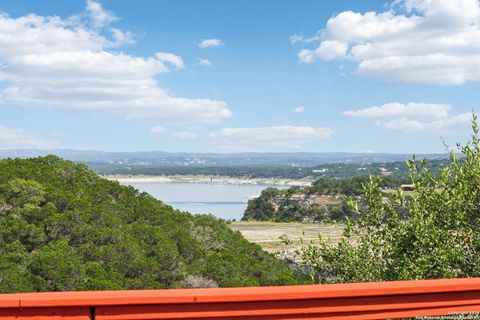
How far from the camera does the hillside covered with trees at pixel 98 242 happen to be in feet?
62.0

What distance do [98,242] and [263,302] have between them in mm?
20203

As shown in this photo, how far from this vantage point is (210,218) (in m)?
33.6

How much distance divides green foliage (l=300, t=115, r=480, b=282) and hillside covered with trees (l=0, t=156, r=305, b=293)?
10826mm

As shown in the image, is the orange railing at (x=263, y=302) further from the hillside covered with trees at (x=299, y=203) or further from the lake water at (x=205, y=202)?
the hillside covered with trees at (x=299, y=203)

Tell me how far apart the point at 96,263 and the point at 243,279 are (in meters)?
5.95

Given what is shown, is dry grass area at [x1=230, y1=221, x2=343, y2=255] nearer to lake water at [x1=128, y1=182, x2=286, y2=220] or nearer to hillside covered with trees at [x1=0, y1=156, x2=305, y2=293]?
lake water at [x1=128, y1=182, x2=286, y2=220]

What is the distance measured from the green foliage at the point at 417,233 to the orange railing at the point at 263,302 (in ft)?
15.7

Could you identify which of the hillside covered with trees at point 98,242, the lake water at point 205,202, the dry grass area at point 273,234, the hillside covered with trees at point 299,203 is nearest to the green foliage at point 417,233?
the hillside covered with trees at point 98,242

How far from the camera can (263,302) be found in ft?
10.6

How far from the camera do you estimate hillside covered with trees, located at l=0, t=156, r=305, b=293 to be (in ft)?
62.0

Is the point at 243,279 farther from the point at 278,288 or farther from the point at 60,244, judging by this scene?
the point at 278,288

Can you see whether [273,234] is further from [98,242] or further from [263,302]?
[263,302]

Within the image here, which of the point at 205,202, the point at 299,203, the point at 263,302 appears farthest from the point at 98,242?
the point at 205,202

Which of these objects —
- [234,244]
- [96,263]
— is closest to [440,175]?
[96,263]
